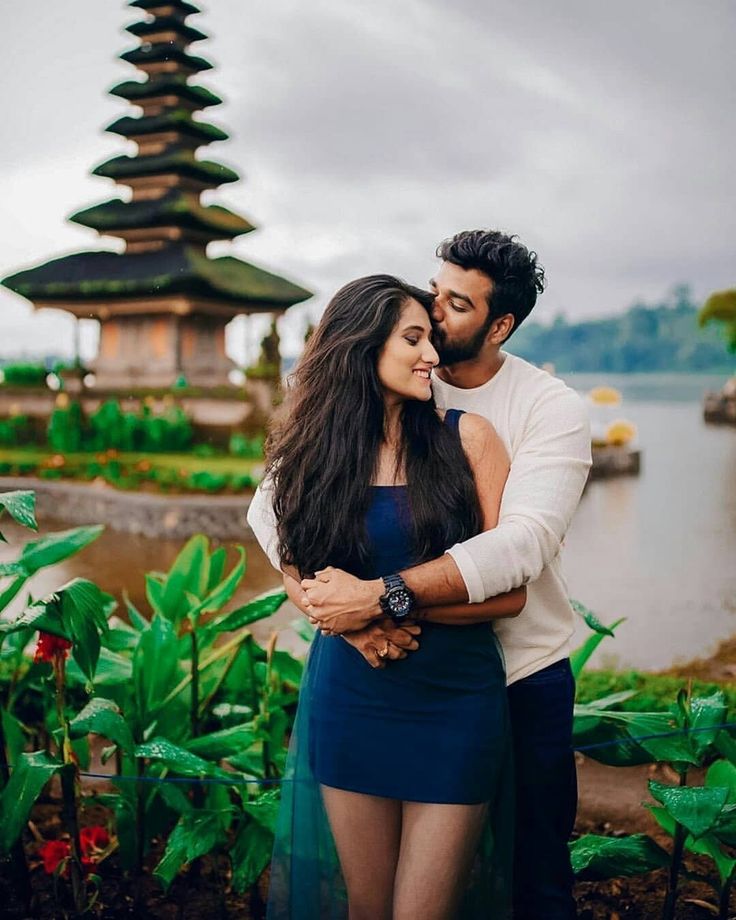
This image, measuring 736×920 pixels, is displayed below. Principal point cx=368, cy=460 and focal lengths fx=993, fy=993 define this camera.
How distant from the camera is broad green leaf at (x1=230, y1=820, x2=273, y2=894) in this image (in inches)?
63.7

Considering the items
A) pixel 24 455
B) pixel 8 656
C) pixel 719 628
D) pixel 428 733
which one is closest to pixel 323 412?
pixel 428 733

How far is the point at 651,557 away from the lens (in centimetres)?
499

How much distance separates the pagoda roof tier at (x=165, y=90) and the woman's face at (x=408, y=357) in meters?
3.62

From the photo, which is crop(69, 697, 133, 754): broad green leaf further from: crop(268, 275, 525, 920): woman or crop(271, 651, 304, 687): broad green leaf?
crop(268, 275, 525, 920): woman

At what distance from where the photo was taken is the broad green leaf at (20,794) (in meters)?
1.54

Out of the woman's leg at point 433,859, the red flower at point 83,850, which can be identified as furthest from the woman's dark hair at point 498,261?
the red flower at point 83,850

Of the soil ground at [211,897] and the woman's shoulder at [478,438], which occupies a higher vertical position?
the woman's shoulder at [478,438]

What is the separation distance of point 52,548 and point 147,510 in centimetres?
362

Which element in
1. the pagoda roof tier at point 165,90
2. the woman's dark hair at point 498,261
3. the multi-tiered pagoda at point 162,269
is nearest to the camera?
the woman's dark hair at point 498,261

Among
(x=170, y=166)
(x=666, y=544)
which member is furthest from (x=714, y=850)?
(x=170, y=166)

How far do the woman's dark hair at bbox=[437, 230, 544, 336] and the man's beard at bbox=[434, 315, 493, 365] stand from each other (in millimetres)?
20

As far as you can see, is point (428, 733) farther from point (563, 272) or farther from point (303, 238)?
point (303, 238)

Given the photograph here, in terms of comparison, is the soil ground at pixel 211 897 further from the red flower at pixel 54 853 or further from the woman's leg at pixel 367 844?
the woman's leg at pixel 367 844

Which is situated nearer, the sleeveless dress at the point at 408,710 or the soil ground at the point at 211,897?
the sleeveless dress at the point at 408,710
